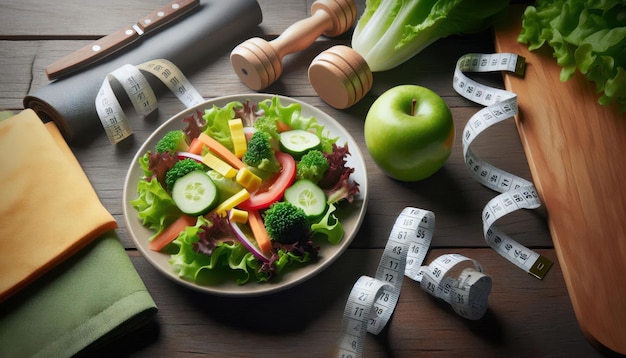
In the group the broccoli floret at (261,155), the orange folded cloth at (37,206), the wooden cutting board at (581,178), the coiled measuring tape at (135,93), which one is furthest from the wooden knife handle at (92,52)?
the wooden cutting board at (581,178)

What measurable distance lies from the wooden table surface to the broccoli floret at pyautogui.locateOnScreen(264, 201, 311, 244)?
17 centimetres

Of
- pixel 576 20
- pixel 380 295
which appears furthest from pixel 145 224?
pixel 576 20

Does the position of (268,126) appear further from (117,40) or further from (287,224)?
(117,40)

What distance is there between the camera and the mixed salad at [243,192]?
5.34ft

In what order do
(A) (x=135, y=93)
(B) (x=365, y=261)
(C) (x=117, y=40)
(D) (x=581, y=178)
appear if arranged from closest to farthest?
(B) (x=365, y=261) < (D) (x=581, y=178) < (A) (x=135, y=93) < (C) (x=117, y=40)

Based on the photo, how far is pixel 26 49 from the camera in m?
2.31

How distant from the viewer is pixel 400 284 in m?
1.68

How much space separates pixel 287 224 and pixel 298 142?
1.15 feet

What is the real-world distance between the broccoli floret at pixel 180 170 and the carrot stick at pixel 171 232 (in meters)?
0.11

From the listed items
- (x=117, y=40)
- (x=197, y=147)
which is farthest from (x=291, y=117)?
(x=117, y=40)

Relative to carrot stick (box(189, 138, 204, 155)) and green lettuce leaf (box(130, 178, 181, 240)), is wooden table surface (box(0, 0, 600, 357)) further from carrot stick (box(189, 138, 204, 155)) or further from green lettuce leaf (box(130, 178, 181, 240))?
carrot stick (box(189, 138, 204, 155))

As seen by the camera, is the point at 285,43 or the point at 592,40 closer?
the point at 592,40

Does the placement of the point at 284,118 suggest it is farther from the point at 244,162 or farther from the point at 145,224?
the point at 145,224

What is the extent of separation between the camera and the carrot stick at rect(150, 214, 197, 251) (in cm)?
167
